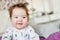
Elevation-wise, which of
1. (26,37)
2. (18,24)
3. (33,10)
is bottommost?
(26,37)

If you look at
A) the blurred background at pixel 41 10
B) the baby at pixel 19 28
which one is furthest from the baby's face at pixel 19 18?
the blurred background at pixel 41 10

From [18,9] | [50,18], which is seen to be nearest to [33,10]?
[50,18]

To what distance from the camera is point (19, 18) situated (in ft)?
4.11

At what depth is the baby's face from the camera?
4.11ft

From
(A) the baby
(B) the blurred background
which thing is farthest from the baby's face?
(B) the blurred background

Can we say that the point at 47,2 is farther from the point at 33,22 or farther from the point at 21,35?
the point at 21,35

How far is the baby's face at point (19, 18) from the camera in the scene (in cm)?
125

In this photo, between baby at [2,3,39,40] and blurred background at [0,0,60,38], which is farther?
blurred background at [0,0,60,38]

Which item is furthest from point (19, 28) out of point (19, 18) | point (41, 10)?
point (41, 10)

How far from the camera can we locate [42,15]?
198cm

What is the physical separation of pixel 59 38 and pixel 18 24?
36 cm

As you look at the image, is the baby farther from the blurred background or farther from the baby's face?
the blurred background

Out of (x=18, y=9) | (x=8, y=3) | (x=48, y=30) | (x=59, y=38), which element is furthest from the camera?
(x=8, y=3)

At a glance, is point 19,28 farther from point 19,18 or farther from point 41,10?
point 41,10
